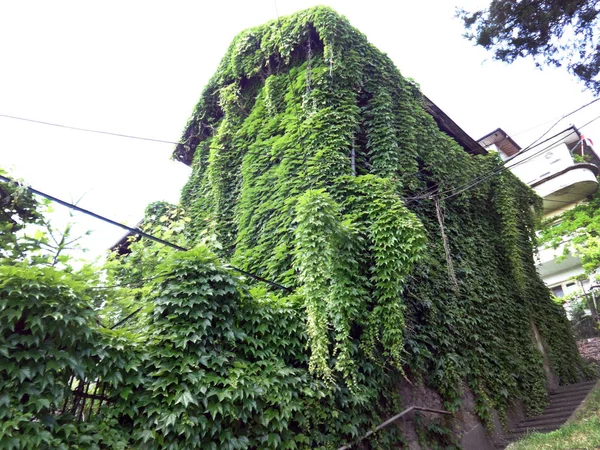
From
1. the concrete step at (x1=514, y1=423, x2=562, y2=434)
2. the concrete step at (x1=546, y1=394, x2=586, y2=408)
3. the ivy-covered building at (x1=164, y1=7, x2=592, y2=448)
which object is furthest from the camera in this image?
the concrete step at (x1=546, y1=394, x2=586, y2=408)

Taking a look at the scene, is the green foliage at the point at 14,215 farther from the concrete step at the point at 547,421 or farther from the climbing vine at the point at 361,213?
the concrete step at the point at 547,421

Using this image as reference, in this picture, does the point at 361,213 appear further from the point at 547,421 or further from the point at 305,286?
the point at 547,421

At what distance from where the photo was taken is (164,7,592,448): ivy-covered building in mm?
5875

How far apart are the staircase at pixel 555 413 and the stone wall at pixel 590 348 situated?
5.32 m

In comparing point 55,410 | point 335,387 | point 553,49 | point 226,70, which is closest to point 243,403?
point 335,387

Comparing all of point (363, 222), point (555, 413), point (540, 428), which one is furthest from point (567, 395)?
point (363, 222)

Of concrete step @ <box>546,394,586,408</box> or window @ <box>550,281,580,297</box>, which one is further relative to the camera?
window @ <box>550,281,580,297</box>

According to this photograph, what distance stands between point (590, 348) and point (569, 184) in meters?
6.37

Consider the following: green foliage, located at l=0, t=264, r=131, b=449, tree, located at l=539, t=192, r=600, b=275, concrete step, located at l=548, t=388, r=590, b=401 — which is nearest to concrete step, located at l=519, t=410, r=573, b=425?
concrete step, located at l=548, t=388, r=590, b=401

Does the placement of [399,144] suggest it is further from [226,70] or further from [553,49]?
[226,70]

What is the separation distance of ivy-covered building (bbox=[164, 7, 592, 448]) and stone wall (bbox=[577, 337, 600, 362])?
3.73 metres

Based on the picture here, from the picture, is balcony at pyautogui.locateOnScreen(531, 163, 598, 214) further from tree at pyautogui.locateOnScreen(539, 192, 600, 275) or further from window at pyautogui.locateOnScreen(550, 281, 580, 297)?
window at pyautogui.locateOnScreen(550, 281, 580, 297)

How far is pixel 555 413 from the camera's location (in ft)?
28.9

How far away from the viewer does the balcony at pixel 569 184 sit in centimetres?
1769
